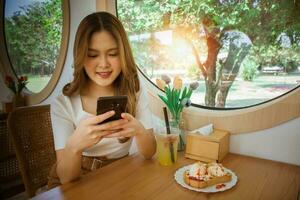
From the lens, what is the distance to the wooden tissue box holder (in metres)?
1.01

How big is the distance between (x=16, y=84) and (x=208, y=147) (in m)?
2.01

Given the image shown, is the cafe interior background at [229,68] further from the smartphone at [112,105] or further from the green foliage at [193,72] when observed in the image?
the smartphone at [112,105]

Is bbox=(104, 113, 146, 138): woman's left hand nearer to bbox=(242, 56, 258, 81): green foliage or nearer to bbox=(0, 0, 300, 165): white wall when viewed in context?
bbox=(0, 0, 300, 165): white wall

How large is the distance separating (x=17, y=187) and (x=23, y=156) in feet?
3.29

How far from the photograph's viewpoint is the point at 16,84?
7.57 ft

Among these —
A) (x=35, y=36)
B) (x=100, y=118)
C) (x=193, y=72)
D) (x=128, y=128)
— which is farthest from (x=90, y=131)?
(x=35, y=36)

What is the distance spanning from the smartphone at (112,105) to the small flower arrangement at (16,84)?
164cm

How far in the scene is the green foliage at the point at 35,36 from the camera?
2.02m

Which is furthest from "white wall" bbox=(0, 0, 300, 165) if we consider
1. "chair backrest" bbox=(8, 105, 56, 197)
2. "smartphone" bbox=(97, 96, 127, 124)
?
"chair backrest" bbox=(8, 105, 56, 197)

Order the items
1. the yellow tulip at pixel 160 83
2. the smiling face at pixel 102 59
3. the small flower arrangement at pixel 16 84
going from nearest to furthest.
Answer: the smiling face at pixel 102 59 < the yellow tulip at pixel 160 83 < the small flower arrangement at pixel 16 84

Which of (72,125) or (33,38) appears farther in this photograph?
(33,38)

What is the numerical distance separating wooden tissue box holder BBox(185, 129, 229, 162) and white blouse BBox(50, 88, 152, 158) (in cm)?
24

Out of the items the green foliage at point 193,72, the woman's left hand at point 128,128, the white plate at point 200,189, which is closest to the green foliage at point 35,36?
the green foliage at point 193,72

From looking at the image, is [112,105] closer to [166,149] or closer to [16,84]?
[166,149]
